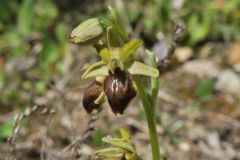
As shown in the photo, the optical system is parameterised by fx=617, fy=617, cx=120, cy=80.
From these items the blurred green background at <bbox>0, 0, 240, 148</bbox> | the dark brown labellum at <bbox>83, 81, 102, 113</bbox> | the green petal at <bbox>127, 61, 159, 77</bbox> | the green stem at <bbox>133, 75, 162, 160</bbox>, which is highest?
the green petal at <bbox>127, 61, 159, 77</bbox>

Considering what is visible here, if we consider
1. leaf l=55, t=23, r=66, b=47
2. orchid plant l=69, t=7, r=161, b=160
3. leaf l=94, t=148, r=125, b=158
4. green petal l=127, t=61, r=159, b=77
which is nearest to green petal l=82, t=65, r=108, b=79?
orchid plant l=69, t=7, r=161, b=160

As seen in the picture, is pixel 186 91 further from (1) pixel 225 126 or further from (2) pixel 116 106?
(2) pixel 116 106

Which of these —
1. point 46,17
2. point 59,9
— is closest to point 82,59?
point 46,17

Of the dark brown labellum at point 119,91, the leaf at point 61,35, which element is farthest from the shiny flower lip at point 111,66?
the leaf at point 61,35

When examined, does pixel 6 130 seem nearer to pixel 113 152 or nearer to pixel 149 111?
pixel 113 152

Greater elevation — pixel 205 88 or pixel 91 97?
pixel 91 97

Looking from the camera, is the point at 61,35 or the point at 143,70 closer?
the point at 143,70

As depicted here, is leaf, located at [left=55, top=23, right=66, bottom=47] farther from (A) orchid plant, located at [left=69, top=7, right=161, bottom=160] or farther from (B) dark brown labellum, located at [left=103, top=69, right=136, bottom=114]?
(B) dark brown labellum, located at [left=103, top=69, right=136, bottom=114]

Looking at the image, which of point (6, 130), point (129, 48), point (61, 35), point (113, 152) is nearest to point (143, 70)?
point (129, 48)
